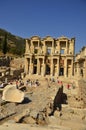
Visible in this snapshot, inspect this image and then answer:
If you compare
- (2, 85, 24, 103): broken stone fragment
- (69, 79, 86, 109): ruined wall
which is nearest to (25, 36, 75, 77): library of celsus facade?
(69, 79, 86, 109): ruined wall

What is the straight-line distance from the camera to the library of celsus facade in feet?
126

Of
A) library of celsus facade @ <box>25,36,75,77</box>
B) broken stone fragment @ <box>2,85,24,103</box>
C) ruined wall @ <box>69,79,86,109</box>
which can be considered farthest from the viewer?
library of celsus facade @ <box>25,36,75,77</box>

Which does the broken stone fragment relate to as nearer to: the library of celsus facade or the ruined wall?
the ruined wall

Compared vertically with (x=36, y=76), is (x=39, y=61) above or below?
above

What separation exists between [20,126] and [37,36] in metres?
31.5

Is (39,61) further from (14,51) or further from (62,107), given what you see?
(14,51)

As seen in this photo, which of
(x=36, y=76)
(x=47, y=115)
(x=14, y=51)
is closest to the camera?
(x=47, y=115)

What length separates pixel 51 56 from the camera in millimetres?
38781

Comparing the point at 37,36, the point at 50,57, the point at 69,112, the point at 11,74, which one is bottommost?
the point at 69,112

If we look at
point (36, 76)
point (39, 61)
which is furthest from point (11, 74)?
point (39, 61)

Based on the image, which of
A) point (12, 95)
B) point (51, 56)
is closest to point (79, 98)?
point (12, 95)

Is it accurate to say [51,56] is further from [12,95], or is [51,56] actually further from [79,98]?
[12,95]

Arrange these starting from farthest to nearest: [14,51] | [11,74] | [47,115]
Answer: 1. [14,51]
2. [11,74]
3. [47,115]

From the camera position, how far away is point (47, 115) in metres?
14.0
